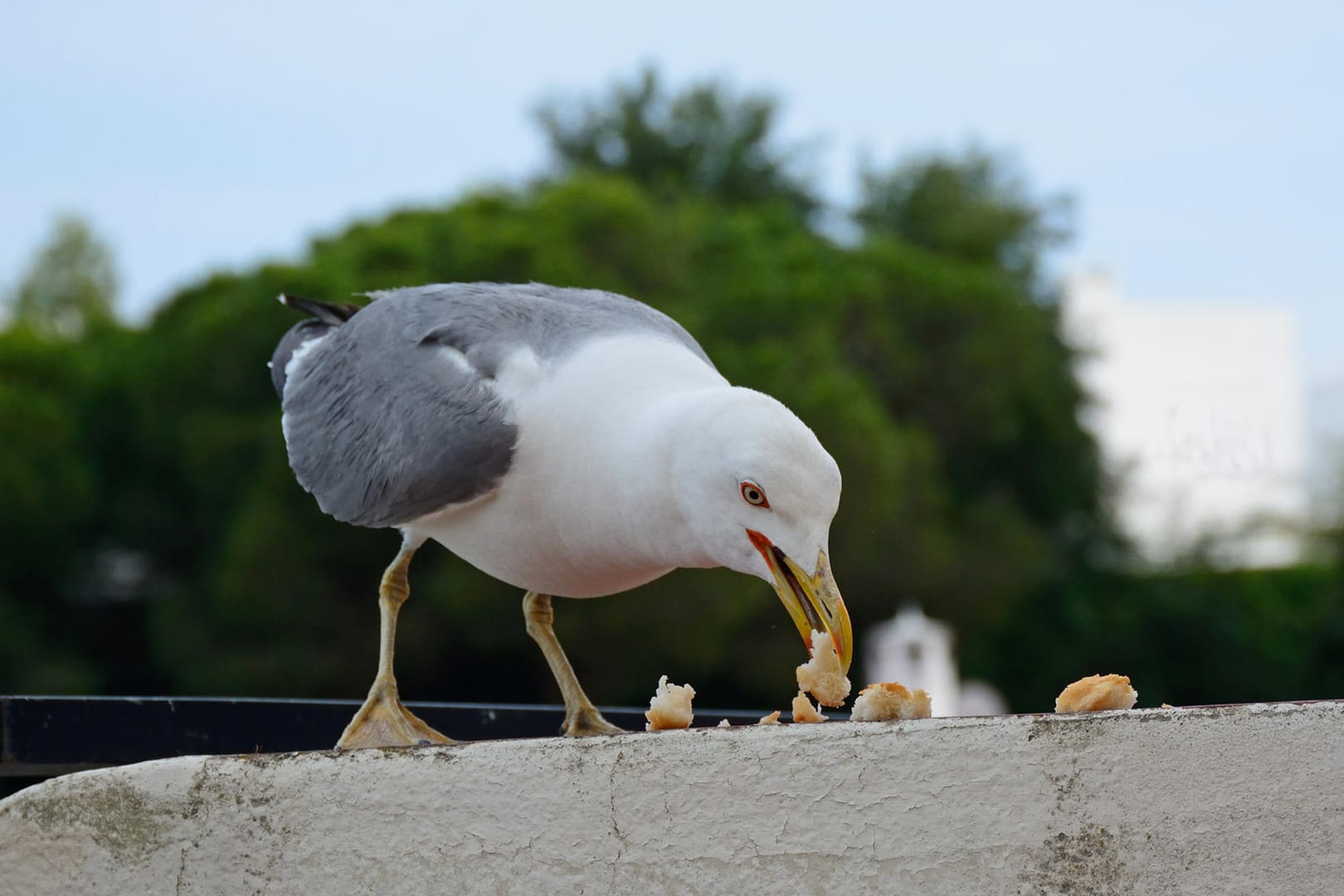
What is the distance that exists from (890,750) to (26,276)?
43678 mm

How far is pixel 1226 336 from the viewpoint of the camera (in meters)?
25.3

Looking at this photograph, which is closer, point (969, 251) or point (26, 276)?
point (969, 251)

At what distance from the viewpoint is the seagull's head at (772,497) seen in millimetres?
3283

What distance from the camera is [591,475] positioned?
3666 mm

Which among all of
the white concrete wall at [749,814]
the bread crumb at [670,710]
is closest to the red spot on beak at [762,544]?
the bread crumb at [670,710]

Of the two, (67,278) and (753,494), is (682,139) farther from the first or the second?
(753,494)

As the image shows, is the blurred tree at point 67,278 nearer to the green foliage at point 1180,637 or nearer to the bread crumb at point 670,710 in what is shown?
the green foliage at point 1180,637

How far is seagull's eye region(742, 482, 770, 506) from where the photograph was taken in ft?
10.8

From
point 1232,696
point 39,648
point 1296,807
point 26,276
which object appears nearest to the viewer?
point 1296,807

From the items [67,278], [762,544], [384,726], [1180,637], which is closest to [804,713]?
[762,544]

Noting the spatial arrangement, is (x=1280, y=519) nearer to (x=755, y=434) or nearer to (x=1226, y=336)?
(x=1226, y=336)

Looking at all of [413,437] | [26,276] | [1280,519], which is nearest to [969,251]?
[1280,519]

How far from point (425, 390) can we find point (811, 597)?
129 centimetres

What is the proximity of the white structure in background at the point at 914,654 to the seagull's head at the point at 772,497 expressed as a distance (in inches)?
620
